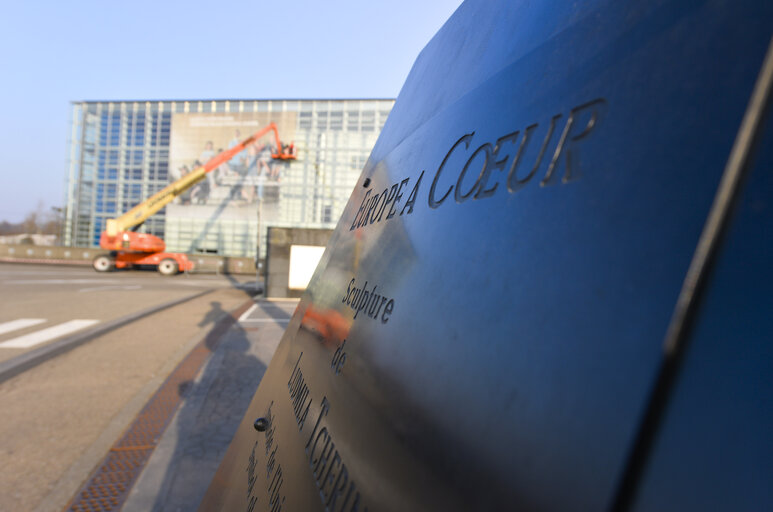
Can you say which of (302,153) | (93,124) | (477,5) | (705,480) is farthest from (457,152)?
(93,124)

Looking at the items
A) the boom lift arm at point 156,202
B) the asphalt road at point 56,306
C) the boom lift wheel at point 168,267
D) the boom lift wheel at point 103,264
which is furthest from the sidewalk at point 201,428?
the boom lift wheel at point 103,264

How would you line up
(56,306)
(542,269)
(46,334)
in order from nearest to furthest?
(542,269)
(46,334)
(56,306)

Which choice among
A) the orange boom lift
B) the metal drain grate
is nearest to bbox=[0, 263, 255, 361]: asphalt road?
the metal drain grate

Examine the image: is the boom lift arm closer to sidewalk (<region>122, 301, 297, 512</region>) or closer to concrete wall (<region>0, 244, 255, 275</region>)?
concrete wall (<region>0, 244, 255, 275</region>)

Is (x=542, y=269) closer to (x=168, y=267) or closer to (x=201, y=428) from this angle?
(x=201, y=428)

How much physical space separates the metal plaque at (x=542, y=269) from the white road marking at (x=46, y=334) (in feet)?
25.7

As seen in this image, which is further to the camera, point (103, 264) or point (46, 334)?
point (103, 264)

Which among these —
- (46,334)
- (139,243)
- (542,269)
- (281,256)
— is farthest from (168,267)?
(542,269)

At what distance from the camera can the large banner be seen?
31.6 m

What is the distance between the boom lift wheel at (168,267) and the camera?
23828 mm

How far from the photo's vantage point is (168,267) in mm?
23938

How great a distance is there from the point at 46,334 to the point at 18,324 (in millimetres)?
1285

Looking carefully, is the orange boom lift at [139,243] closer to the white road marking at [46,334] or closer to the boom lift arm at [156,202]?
the boom lift arm at [156,202]

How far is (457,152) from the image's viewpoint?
36.3 inches
